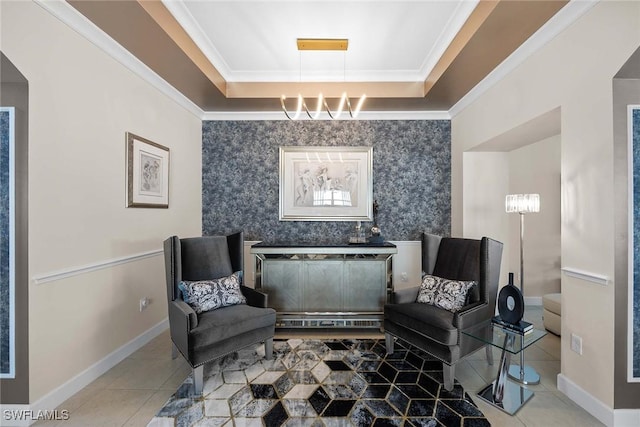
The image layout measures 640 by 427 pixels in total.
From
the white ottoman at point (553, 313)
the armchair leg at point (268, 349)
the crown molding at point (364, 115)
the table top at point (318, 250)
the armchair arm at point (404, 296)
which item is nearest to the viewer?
the armchair leg at point (268, 349)

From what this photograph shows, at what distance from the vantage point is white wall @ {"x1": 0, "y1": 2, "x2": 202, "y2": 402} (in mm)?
1812

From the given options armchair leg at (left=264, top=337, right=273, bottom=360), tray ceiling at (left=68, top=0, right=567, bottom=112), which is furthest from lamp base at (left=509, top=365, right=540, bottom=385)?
tray ceiling at (left=68, top=0, right=567, bottom=112)

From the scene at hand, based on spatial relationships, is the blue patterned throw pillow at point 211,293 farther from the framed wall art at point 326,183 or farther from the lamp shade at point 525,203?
the lamp shade at point 525,203

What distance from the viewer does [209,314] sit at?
236cm

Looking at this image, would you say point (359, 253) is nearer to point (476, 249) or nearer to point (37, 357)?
point (476, 249)

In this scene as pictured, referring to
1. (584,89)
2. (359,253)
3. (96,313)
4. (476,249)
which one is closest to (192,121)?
(96,313)

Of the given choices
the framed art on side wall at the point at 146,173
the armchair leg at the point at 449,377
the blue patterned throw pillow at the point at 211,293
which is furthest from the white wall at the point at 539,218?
the framed art on side wall at the point at 146,173

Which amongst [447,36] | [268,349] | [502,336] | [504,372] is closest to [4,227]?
[268,349]

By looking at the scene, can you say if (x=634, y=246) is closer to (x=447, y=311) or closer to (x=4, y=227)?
(x=447, y=311)

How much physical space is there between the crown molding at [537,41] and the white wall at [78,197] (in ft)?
11.5

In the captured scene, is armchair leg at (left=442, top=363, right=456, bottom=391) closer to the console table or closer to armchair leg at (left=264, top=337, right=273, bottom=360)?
the console table

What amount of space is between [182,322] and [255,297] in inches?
27.2

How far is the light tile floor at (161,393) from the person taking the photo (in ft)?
6.00

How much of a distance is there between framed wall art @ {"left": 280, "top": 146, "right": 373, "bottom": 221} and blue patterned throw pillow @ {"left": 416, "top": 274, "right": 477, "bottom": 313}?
138 centimetres
